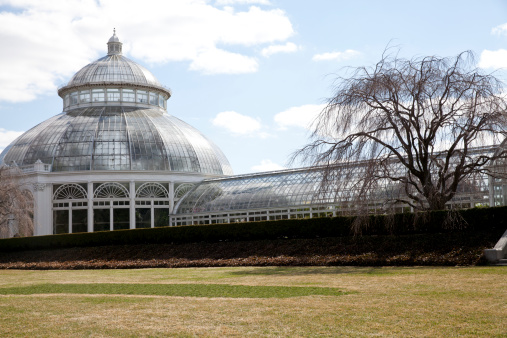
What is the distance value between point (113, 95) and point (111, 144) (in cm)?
746

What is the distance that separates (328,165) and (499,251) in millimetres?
6447

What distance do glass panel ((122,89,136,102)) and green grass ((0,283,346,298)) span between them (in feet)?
124

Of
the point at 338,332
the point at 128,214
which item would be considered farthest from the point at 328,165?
the point at 128,214

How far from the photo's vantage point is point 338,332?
8.40 meters

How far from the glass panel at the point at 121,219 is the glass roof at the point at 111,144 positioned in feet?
11.5

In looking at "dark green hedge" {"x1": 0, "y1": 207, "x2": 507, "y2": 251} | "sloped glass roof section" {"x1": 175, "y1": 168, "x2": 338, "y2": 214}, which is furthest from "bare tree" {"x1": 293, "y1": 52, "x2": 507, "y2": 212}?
"sloped glass roof section" {"x1": 175, "y1": 168, "x2": 338, "y2": 214}

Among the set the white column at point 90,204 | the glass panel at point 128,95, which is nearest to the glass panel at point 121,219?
the white column at point 90,204

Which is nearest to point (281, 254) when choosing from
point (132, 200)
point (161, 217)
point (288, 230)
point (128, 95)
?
point (288, 230)

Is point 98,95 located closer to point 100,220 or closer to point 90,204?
point 90,204

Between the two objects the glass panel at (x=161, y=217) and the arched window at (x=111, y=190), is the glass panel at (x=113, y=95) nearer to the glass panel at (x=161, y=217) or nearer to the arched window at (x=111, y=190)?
the arched window at (x=111, y=190)

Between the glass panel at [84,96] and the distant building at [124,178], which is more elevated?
the glass panel at [84,96]

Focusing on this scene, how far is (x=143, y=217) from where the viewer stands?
46656 mm

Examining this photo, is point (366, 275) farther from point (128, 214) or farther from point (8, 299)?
point (128, 214)

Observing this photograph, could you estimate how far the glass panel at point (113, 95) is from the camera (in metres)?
52.9
